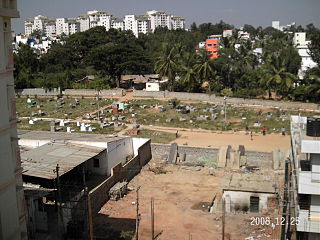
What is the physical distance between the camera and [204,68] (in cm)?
4675

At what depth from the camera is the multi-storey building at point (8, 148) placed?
1326 centimetres

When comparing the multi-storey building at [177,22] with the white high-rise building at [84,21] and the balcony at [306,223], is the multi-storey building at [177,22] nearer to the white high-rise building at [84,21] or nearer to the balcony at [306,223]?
the white high-rise building at [84,21]

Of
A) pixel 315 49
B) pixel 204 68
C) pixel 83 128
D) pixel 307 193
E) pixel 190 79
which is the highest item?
pixel 315 49

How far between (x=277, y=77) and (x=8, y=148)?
3438cm

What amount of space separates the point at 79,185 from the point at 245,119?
799 inches

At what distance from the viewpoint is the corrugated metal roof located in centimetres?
1936

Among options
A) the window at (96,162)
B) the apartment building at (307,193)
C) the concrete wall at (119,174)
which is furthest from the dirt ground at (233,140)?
the apartment building at (307,193)

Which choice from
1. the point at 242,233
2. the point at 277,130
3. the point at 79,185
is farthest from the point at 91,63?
the point at 242,233

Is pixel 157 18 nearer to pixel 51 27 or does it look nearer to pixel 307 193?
pixel 51 27

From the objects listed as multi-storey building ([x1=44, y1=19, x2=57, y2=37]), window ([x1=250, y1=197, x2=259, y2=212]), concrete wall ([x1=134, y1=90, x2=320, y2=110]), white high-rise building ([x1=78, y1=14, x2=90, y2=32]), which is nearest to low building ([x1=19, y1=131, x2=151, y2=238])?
window ([x1=250, y1=197, x2=259, y2=212])

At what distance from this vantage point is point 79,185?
22.0 m

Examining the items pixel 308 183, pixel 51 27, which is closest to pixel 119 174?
pixel 308 183

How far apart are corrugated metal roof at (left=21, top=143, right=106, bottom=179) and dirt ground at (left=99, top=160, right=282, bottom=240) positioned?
2.81m

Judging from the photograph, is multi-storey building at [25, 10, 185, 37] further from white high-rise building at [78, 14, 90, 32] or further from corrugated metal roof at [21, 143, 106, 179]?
corrugated metal roof at [21, 143, 106, 179]
